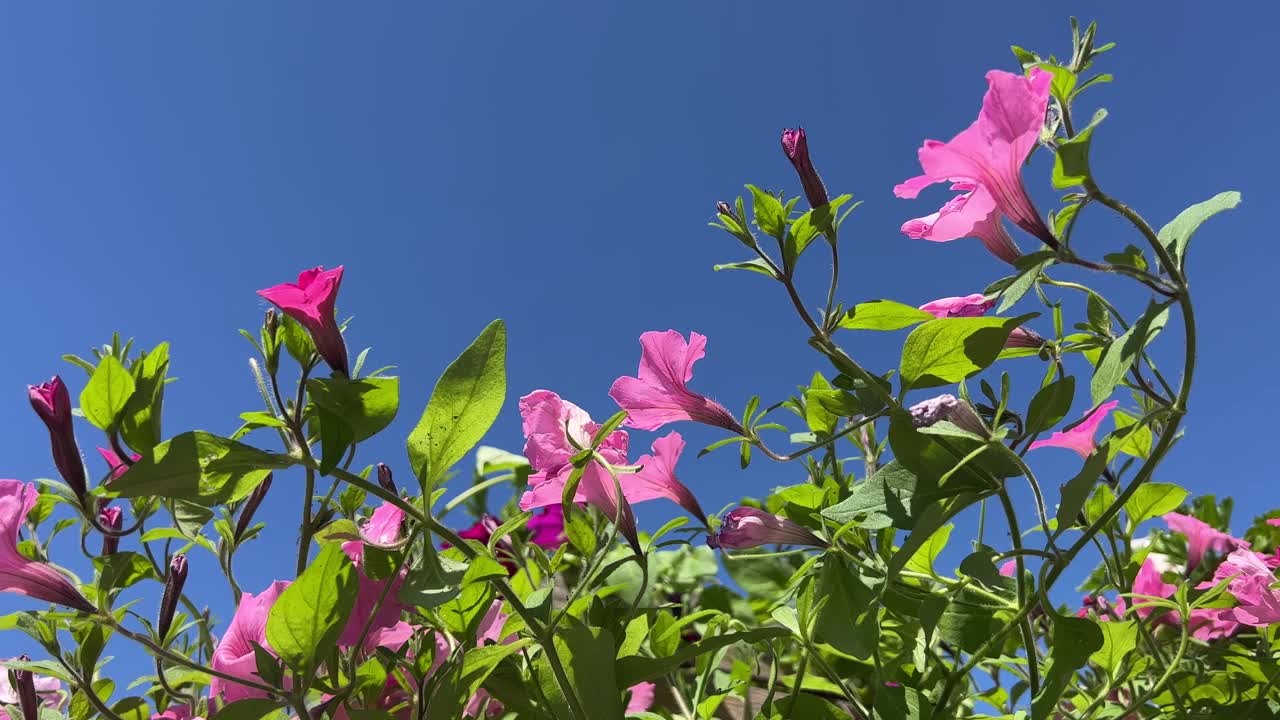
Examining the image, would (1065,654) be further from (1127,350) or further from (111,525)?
(111,525)

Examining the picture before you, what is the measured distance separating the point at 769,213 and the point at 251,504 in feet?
2.46

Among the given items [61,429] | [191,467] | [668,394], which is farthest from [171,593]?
[668,394]

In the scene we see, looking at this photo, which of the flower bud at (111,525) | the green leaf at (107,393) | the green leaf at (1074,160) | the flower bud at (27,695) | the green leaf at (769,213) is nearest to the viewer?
the green leaf at (1074,160)

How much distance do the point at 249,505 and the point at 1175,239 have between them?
1.10m

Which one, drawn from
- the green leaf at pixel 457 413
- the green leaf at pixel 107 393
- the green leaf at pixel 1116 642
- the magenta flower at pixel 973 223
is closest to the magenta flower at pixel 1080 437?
the green leaf at pixel 1116 642

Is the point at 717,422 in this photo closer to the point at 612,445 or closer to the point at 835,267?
the point at 612,445

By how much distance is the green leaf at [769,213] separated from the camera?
93 centimetres

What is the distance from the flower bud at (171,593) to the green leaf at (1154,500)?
4.29 feet

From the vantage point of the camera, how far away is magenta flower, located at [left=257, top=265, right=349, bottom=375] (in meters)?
0.81

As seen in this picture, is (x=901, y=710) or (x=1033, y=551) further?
(x=901, y=710)

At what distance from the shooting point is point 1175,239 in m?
0.81

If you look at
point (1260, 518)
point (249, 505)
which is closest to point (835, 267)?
point (249, 505)

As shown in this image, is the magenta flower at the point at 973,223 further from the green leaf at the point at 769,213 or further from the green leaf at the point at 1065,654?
the green leaf at the point at 1065,654

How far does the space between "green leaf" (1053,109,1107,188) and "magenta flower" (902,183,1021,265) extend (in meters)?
0.12
